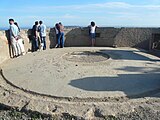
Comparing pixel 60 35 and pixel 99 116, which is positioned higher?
pixel 60 35

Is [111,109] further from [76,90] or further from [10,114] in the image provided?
[10,114]

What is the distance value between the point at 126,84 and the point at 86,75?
4.03 ft

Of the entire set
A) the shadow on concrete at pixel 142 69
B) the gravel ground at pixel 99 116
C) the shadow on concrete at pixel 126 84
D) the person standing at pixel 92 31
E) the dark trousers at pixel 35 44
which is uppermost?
the person standing at pixel 92 31

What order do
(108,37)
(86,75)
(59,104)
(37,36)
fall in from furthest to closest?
(108,37) → (37,36) → (86,75) → (59,104)

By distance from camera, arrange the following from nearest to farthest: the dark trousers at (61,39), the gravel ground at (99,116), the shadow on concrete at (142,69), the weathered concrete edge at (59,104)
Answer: the gravel ground at (99,116)
the weathered concrete edge at (59,104)
the shadow on concrete at (142,69)
the dark trousers at (61,39)

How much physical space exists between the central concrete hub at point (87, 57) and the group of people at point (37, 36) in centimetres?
204

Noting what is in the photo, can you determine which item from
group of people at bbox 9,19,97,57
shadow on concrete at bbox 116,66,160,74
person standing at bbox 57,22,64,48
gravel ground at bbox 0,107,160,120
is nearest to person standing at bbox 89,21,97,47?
group of people at bbox 9,19,97,57

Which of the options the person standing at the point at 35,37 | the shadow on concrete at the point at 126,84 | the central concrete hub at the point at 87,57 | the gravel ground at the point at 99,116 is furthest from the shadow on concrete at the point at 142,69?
the person standing at the point at 35,37

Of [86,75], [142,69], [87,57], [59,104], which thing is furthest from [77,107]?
[87,57]

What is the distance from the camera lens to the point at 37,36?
11484 mm

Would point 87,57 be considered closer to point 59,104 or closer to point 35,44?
point 35,44

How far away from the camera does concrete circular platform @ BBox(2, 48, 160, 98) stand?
18.3 ft

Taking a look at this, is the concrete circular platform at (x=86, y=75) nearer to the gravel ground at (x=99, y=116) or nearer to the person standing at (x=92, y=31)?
the gravel ground at (x=99, y=116)

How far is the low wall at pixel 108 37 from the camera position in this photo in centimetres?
1186
